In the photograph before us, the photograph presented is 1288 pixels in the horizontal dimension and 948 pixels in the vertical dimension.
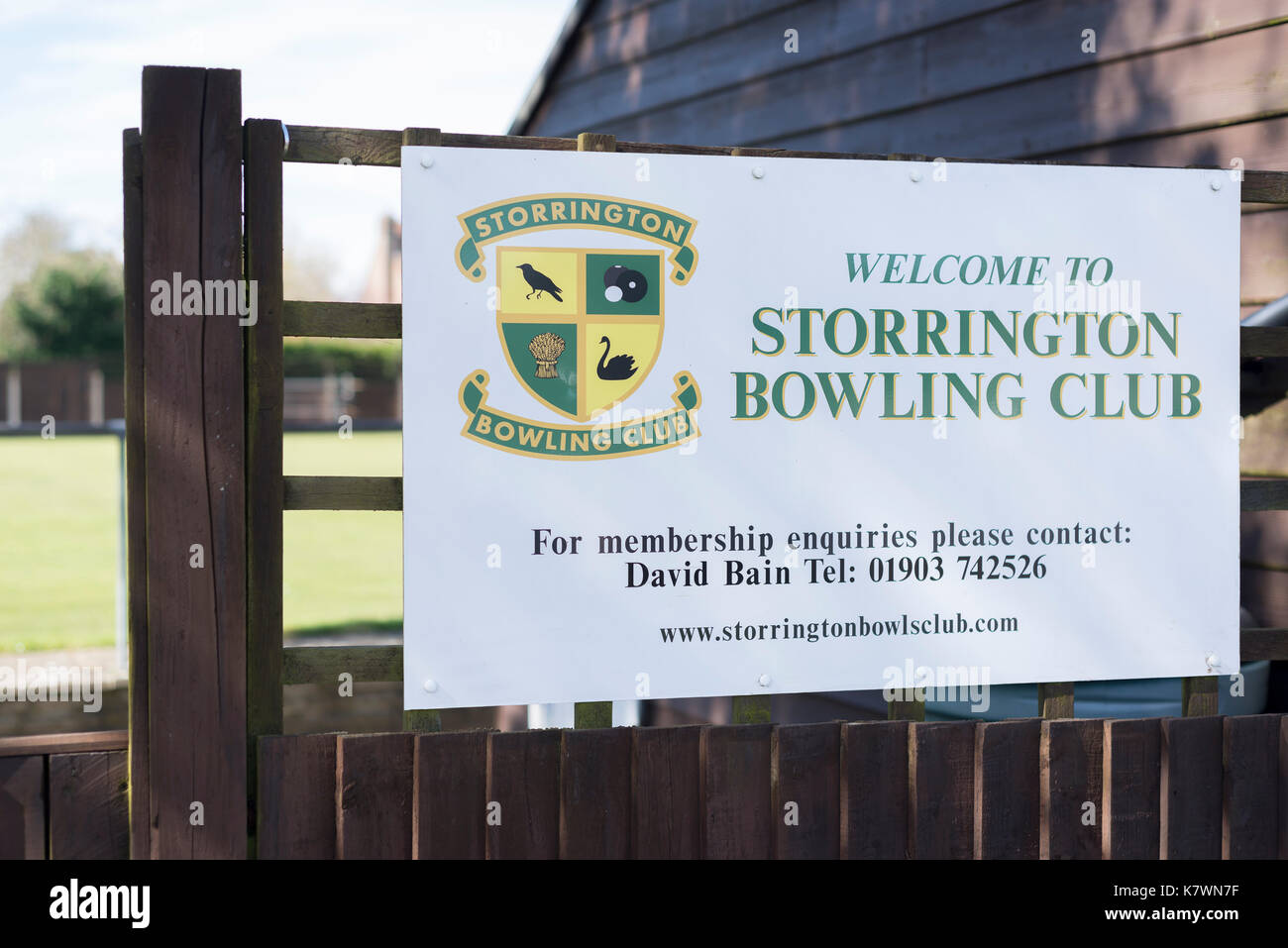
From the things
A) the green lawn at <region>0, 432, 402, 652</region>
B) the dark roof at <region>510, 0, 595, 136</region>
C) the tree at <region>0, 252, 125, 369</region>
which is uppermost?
the tree at <region>0, 252, 125, 369</region>

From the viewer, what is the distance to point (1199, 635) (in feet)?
10.1

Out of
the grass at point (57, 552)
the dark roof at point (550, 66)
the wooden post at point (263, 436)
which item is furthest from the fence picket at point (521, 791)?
the grass at point (57, 552)

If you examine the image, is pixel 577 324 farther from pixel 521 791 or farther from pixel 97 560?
pixel 97 560

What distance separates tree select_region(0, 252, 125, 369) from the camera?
40875mm

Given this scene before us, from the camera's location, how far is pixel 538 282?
2.78m

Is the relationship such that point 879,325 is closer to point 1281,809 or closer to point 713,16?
point 1281,809

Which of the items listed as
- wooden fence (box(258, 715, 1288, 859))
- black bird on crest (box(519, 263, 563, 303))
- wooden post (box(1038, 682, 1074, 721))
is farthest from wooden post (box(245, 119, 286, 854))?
wooden post (box(1038, 682, 1074, 721))

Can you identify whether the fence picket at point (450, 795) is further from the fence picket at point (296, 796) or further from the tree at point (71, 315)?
the tree at point (71, 315)

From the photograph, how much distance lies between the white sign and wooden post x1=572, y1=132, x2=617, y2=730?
3 centimetres

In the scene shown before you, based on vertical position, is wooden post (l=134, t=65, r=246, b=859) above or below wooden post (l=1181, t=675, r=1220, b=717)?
above

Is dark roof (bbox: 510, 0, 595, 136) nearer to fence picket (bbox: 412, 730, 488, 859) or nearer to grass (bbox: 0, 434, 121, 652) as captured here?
grass (bbox: 0, 434, 121, 652)

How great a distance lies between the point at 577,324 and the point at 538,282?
13 centimetres

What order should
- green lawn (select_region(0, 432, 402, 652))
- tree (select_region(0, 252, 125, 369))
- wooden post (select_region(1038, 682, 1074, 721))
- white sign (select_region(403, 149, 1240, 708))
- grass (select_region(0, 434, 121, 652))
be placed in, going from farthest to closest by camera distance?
1. tree (select_region(0, 252, 125, 369))
2. green lawn (select_region(0, 432, 402, 652))
3. grass (select_region(0, 434, 121, 652))
4. wooden post (select_region(1038, 682, 1074, 721))
5. white sign (select_region(403, 149, 1240, 708))
